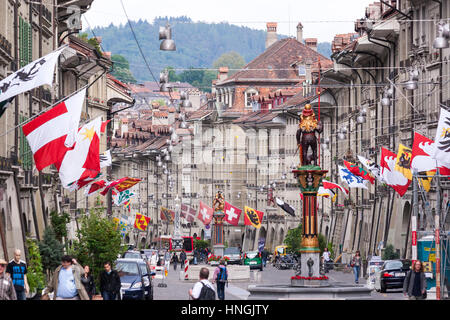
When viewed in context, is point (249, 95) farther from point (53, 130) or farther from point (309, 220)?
point (53, 130)

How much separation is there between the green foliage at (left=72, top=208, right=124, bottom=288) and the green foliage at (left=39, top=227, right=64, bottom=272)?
2.17 metres

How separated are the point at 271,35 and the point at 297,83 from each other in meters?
19.7

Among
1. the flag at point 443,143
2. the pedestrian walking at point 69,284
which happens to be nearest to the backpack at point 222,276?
the flag at point 443,143

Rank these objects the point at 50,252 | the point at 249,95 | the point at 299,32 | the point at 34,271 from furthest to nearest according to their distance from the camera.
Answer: the point at 299,32 → the point at 249,95 → the point at 50,252 → the point at 34,271

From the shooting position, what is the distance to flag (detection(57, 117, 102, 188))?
3522 cm

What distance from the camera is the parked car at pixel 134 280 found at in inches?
1426

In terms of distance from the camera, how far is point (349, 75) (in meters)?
85.4

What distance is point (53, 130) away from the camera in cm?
3197

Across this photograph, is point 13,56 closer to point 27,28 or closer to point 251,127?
point 27,28

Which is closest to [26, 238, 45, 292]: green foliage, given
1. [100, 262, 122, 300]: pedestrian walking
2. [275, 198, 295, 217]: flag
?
[100, 262, 122, 300]: pedestrian walking

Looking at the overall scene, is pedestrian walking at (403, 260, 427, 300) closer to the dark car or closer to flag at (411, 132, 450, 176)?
flag at (411, 132, 450, 176)

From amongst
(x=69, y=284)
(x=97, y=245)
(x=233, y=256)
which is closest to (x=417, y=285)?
(x=69, y=284)

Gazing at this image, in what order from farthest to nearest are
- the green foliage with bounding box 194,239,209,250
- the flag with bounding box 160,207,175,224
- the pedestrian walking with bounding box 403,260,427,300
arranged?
the green foliage with bounding box 194,239,209,250 → the flag with bounding box 160,207,175,224 → the pedestrian walking with bounding box 403,260,427,300

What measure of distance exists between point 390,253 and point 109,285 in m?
34.3
